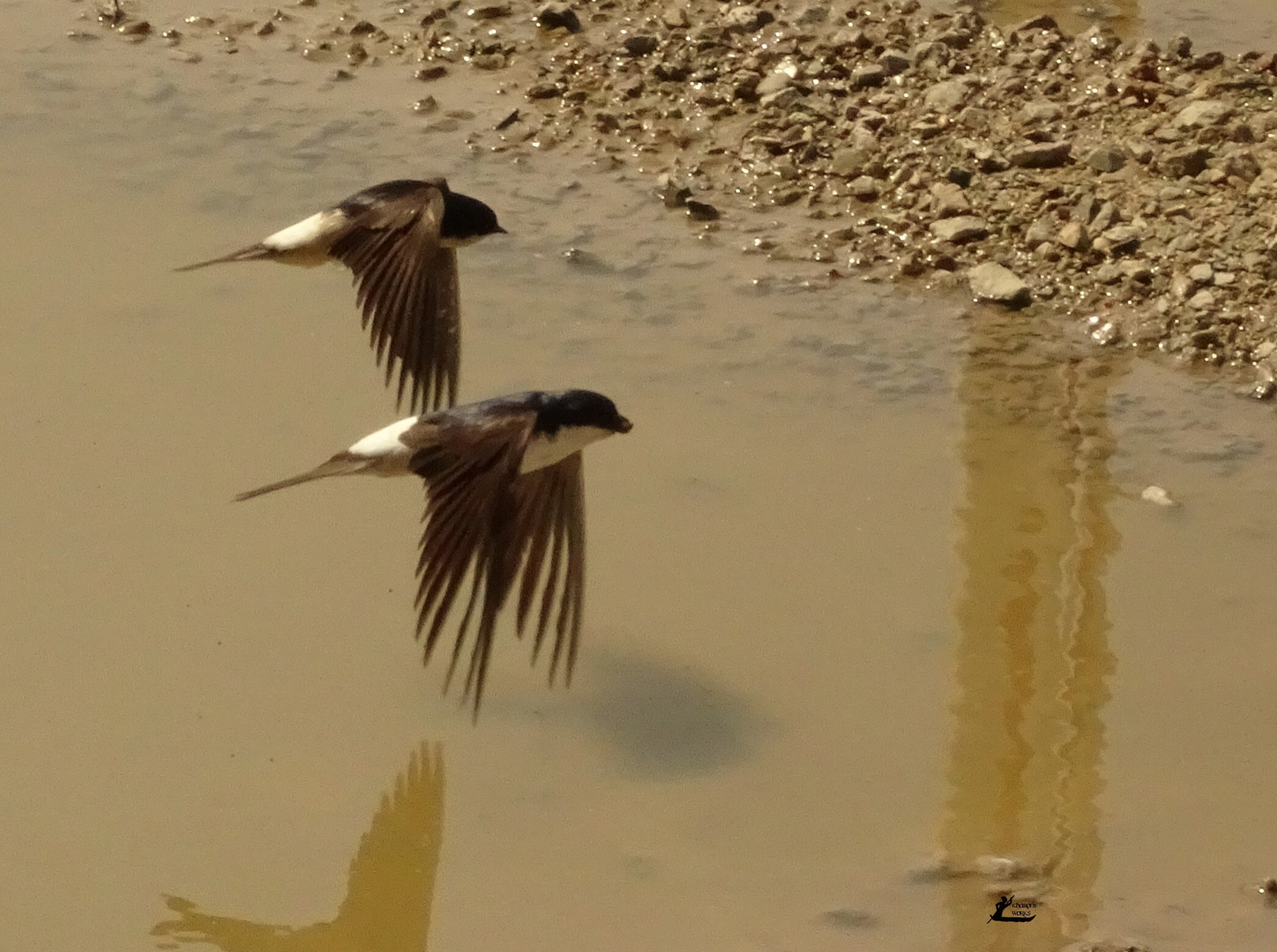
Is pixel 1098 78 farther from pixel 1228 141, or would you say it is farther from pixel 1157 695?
pixel 1157 695

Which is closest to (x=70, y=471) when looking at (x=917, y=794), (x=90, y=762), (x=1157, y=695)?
(x=90, y=762)

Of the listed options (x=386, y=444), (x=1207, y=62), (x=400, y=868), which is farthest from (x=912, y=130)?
(x=400, y=868)

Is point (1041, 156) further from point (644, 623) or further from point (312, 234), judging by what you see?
point (644, 623)

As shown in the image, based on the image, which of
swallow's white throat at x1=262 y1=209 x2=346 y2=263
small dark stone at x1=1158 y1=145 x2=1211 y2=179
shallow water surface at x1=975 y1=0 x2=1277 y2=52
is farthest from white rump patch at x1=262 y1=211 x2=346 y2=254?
shallow water surface at x1=975 y1=0 x2=1277 y2=52

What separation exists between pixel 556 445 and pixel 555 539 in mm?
137

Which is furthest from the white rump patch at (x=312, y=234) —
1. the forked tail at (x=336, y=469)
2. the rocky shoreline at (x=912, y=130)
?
the rocky shoreline at (x=912, y=130)

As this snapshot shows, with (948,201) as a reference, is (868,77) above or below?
above

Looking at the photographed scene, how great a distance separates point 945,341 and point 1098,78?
3.87 feet

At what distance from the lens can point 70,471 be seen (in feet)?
11.3

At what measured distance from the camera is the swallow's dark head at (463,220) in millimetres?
3566

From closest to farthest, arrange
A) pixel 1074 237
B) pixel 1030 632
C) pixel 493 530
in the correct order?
1. pixel 493 530
2. pixel 1030 632
3. pixel 1074 237

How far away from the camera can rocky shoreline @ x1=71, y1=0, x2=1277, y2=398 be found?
168 inches

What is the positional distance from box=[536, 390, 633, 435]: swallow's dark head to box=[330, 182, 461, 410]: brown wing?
0.46 meters

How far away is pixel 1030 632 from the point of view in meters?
3.22
